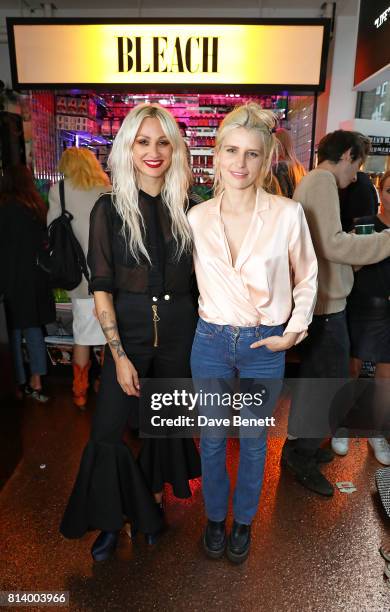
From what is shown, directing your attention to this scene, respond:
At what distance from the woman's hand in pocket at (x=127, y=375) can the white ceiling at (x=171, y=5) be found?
3.85 metres

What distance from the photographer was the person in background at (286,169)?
8.37 ft

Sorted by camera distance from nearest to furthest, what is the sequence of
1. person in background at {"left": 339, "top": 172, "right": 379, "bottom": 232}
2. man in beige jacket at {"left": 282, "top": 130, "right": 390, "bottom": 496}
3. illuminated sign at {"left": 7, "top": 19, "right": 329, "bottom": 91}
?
man in beige jacket at {"left": 282, "top": 130, "right": 390, "bottom": 496}
person in background at {"left": 339, "top": 172, "right": 379, "bottom": 232}
illuminated sign at {"left": 7, "top": 19, "right": 329, "bottom": 91}

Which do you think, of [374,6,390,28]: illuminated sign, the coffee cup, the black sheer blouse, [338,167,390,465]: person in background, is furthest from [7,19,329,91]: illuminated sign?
the black sheer blouse

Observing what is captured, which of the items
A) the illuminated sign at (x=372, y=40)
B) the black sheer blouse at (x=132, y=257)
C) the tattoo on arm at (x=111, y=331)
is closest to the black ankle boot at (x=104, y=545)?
the tattoo on arm at (x=111, y=331)

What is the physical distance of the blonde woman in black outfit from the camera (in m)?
1.54

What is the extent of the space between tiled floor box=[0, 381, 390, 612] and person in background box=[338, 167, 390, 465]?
0.56 meters

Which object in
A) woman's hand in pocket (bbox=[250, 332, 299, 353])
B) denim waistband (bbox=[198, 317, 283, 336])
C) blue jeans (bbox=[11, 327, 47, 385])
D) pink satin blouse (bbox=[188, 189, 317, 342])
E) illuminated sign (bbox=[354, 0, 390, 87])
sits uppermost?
illuminated sign (bbox=[354, 0, 390, 87])

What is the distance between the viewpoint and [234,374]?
5.39 feet

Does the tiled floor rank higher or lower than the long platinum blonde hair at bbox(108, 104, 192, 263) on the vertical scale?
lower

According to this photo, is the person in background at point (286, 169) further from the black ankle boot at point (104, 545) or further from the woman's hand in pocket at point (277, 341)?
the black ankle boot at point (104, 545)

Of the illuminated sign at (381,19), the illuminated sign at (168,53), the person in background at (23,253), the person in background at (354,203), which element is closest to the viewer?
the illuminated sign at (381,19)

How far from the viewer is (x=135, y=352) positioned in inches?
64.4

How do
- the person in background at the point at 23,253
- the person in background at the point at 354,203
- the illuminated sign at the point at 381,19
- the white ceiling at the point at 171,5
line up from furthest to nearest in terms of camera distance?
the white ceiling at the point at 171,5 < the person in background at the point at 23,253 < the person in background at the point at 354,203 < the illuminated sign at the point at 381,19

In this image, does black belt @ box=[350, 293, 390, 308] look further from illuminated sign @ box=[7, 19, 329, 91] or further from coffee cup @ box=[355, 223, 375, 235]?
illuminated sign @ box=[7, 19, 329, 91]
